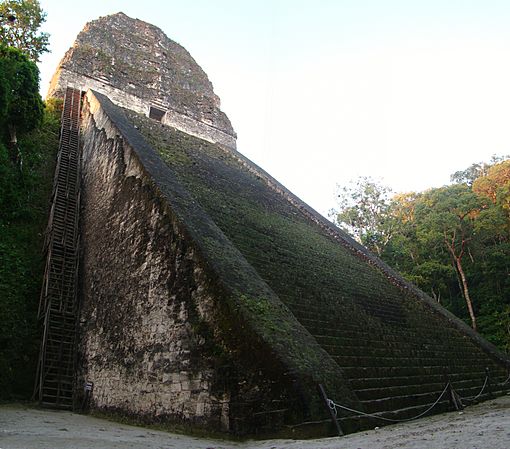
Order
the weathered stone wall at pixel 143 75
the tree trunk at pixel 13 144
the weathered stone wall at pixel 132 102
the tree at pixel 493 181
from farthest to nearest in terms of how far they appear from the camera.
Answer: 1. the tree at pixel 493 181
2. the weathered stone wall at pixel 143 75
3. the weathered stone wall at pixel 132 102
4. the tree trunk at pixel 13 144

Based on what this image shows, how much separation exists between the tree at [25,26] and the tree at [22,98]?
4784 millimetres

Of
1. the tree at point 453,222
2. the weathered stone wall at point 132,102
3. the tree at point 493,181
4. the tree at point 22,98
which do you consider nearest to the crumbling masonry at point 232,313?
the tree at point 22,98

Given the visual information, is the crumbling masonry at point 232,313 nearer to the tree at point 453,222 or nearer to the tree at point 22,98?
the tree at point 22,98

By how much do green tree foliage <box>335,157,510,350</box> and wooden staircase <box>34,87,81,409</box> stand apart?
13.4 metres

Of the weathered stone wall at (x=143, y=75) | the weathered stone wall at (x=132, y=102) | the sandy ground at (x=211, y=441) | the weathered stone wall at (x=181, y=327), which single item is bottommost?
the sandy ground at (x=211, y=441)

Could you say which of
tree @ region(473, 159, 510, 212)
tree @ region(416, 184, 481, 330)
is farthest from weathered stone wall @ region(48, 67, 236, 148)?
tree @ region(473, 159, 510, 212)

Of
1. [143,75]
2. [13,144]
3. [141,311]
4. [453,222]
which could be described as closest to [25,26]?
[143,75]

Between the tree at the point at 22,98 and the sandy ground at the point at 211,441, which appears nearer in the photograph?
the sandy ground at the point at 211,441

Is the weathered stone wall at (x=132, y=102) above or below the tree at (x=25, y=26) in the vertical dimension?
below

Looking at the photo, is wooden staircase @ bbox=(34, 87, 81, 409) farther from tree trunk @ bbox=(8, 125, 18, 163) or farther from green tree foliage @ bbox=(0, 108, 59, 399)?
tree trunk @ bbox=(8, 125, 18, 163)

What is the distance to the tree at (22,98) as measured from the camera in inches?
380

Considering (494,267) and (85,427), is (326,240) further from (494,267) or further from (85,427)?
(494,267)

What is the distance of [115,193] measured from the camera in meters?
7.41

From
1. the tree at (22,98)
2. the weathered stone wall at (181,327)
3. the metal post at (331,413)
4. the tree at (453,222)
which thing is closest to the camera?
the metal post at (331,413)
